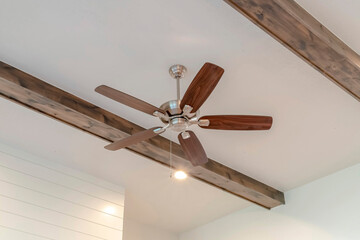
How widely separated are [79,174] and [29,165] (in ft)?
1.63

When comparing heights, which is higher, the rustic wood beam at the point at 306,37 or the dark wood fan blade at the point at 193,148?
the rustic wood beam at the point at 306,37

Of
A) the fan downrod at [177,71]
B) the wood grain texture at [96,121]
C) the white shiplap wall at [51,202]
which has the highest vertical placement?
the fan downrod at [177,71]

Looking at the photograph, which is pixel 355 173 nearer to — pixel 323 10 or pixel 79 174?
pixel 323 10

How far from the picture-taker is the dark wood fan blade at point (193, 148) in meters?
2.92

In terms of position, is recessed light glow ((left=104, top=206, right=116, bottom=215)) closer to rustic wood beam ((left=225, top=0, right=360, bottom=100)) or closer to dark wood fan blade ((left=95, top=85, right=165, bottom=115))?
dark wood fan blade ((left=95, top=85, right=165, bottom=115))

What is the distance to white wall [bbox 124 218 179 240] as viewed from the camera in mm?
5092

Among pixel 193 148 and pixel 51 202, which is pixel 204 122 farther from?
pixel 51 202

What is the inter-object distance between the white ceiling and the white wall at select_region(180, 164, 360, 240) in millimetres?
163

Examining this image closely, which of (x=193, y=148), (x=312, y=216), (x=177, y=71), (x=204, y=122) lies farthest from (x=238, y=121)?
(x=312, y=216)

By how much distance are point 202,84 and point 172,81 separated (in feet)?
2.06

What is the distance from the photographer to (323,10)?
2.65m

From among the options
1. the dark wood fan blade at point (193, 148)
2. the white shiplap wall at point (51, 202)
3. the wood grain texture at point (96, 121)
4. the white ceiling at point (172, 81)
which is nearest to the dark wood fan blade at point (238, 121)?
the dark wood fan blade at point (193, 148)

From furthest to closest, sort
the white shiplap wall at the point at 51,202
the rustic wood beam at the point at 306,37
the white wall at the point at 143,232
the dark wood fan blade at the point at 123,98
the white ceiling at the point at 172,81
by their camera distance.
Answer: the white wall at the point at 143,232 → the white shiplap wall at the point at 51,202 → the white ceiling at the point at 172,81 → the dark wood fan blade at the point at 123,98 → the rustic wood beam at the point at 306,37

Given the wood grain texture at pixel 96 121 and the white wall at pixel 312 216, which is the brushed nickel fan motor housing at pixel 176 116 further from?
the white wall at pixel 312 216
